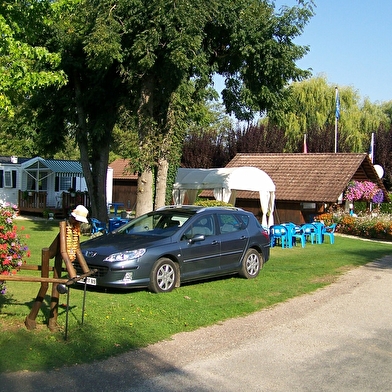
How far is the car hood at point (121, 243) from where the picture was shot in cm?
1018

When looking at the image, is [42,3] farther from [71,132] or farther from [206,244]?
[71,132]

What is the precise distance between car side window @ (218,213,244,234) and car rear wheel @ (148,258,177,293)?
1.79m

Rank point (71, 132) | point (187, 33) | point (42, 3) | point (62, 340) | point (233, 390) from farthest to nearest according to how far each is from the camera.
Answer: point (71, 132) → point (187, 33) → point (42, 3) → point (62, 340) → point (233, 390)

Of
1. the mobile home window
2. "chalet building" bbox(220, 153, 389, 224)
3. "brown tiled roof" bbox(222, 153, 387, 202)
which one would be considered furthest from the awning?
"chalet building" bbox(220, 153, 389, 224)

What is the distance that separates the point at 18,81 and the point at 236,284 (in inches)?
250

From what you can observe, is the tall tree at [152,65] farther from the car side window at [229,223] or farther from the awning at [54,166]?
the awning at [54,166]

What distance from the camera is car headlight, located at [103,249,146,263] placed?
9.89 meters

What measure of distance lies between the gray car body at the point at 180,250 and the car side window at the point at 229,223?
0.08m

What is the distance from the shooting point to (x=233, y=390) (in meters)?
5.82

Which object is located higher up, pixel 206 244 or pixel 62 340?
pixel 206 244

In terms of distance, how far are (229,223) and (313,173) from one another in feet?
58.5

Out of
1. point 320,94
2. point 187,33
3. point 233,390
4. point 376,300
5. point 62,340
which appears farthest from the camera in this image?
point 320,94

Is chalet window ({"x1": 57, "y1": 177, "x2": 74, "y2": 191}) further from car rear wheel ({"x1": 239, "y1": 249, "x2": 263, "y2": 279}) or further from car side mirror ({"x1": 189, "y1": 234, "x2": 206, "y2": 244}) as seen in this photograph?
car side mirror ({"x1": 189, "y1": 234, "x2": 206, "y2": 244})

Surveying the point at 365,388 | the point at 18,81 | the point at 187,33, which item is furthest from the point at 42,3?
the point at 365,388
